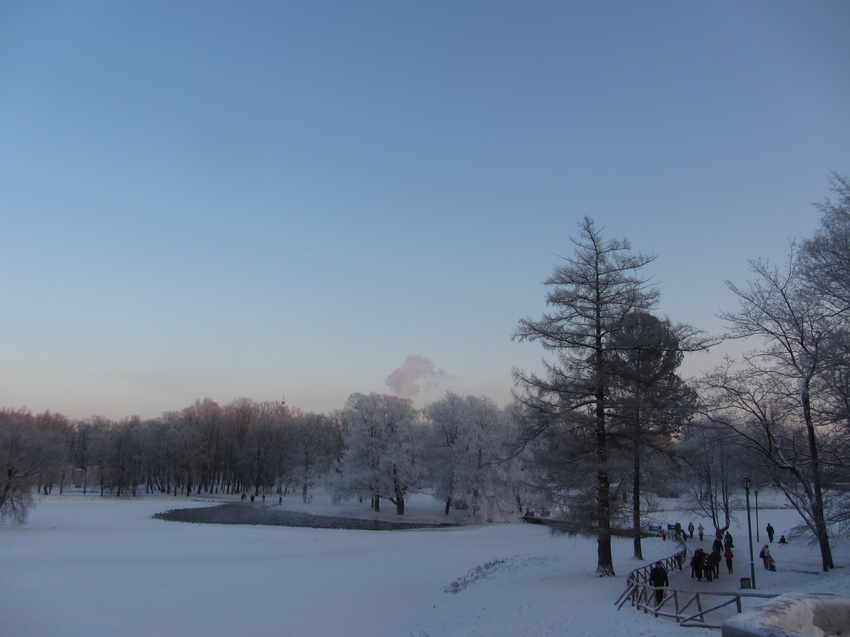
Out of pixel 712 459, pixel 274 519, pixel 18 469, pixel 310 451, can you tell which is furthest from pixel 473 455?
pixel 310 451

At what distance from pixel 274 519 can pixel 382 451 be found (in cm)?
1278

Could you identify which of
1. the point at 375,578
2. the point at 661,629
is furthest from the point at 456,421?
the point at 661,629

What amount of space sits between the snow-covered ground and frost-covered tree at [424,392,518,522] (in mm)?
10482

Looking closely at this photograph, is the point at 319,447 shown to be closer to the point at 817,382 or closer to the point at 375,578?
the point at 375,578

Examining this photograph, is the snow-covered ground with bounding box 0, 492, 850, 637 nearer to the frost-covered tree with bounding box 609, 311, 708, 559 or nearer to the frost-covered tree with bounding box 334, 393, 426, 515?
the frost-covered tree with bounding box 609, 311, 708, 559

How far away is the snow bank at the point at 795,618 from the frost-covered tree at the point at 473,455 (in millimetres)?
40745

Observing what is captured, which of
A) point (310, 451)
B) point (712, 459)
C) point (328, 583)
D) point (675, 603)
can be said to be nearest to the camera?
point (675, 603)

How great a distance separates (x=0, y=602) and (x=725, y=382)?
995 inches

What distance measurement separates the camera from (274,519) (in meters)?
55.9

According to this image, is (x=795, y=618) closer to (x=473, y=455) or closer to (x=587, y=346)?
(x=587, y=346)

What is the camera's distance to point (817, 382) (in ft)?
52.1

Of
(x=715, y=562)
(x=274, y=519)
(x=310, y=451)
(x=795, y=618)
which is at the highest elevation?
(x=795, y=618)

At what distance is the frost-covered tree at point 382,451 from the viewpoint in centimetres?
5706

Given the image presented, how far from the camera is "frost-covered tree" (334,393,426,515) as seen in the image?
5706cm
